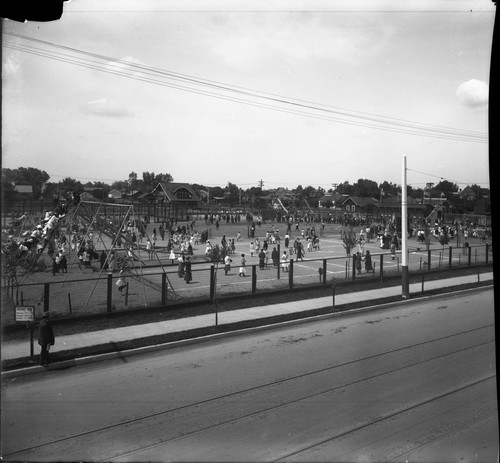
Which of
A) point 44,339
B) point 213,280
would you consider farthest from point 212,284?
point 44,339

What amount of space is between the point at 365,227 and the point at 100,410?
4428 mm

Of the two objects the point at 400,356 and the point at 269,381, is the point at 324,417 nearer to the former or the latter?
the point at 269,381

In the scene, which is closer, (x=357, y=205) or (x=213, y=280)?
(x=357, y=205)

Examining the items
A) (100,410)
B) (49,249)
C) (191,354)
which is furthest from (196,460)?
(49,249)

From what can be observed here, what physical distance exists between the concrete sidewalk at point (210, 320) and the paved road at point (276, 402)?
540 millimetres

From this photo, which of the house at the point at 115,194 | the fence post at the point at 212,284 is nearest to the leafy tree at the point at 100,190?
the house at the point at 115,194

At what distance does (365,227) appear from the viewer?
648 cm

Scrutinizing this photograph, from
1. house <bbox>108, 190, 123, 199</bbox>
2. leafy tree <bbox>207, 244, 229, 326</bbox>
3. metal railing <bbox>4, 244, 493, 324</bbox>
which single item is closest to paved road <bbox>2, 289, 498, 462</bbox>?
metal railing <bbox>4, 244, 493, 324</bbox>

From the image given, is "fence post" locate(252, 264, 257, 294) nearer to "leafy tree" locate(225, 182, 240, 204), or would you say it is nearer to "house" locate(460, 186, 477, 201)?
"leafy tree" locate(225, 182, 240, 204)

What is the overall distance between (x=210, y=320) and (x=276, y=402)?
2.99m

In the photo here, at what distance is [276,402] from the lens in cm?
370

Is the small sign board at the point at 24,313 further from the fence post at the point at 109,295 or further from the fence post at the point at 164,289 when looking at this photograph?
the fence post at the point at 164,289

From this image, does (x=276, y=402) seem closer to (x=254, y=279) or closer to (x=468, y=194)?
(x=468, y=194)

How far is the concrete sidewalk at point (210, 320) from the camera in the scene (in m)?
5.02
